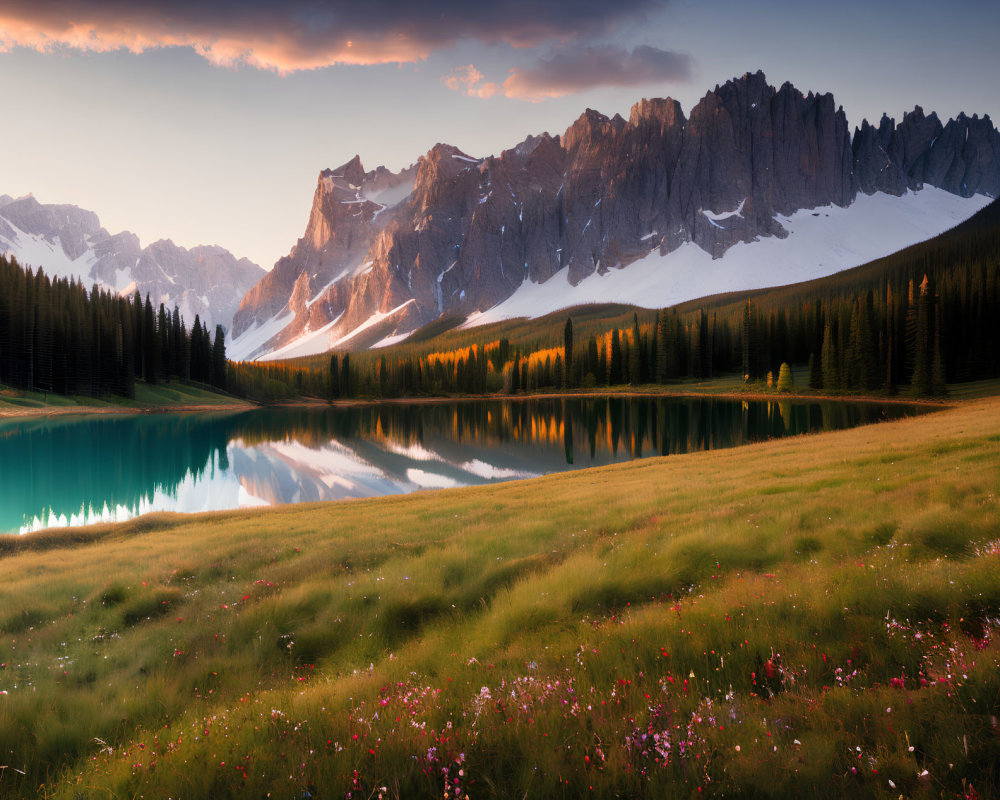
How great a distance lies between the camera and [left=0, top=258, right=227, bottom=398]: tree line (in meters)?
104

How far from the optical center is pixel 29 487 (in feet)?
122

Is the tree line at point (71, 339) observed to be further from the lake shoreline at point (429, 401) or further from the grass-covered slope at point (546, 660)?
the grass-covered slope at point (546, 660)

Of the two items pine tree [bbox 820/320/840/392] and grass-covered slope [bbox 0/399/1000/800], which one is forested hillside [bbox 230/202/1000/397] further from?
grass-covered slope [bbox 0/399/1000/800]

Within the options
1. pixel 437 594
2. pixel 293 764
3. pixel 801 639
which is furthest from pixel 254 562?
pixel 801 639

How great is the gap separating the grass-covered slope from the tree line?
122668 millimetres

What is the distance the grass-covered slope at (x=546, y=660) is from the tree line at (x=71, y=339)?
12267cm

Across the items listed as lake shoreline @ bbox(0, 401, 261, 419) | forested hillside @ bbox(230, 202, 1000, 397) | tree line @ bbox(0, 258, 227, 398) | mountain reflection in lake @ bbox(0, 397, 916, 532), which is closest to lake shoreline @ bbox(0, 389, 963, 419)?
lake shoreline @ bbox(0, 401, 261, 419)

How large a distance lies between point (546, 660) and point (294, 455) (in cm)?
5988

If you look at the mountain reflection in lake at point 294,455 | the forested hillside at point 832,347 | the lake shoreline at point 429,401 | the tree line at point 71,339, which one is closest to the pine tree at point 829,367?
the forested hillside at point 832,347

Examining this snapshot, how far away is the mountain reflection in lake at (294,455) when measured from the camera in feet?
121

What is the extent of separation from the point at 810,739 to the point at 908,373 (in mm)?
128863

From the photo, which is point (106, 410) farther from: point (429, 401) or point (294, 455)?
point (429, 401)

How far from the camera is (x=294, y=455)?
6069 cm

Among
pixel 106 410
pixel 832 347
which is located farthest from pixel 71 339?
pixel 832 347
